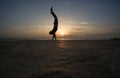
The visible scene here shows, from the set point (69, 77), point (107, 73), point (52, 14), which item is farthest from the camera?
point (52, 14)

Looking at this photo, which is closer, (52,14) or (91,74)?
(91,74)

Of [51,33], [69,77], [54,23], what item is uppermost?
[54,23]

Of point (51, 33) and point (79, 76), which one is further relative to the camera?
point (51, 33)

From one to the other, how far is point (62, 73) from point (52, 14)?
29.7ft

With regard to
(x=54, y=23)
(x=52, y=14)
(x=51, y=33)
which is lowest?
(x=51, y=33)

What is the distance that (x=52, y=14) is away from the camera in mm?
10680

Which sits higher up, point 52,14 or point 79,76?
point 52,14

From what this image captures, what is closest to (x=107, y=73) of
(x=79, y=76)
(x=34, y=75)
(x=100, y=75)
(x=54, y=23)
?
(x=100, y=75)

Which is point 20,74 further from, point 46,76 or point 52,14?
point 52,14

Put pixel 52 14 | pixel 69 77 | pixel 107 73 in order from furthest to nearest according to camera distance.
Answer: pixel 52 14 → pixel 107 73 → pixel 69 77

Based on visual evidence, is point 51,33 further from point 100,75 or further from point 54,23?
point 100,75

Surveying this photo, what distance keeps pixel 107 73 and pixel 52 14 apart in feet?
30.0

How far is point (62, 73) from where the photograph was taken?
75.7 inches

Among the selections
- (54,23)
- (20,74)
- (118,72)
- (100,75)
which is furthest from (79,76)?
(54,23)
